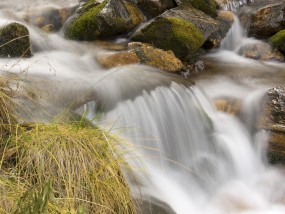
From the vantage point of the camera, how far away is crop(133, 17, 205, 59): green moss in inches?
284

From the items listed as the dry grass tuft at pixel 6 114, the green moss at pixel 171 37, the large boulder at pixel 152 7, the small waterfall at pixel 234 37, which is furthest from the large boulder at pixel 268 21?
the dry grass tuft at pixel 6 114

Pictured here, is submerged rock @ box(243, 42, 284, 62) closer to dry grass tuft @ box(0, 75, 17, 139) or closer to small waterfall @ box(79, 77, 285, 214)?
small waterfall @ box(79, 77, 285, 214)

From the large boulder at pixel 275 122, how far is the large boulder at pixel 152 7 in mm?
3934

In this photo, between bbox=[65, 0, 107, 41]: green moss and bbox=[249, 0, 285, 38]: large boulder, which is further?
bbox=[249, 0, 285, 38]: large boulder

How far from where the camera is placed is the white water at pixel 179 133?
4.27 metres

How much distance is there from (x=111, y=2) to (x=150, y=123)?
3608mm

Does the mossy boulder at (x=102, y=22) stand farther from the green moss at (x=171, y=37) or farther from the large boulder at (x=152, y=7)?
the large boulder at (x=152, y=7)

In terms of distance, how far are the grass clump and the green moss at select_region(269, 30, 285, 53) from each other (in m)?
6.66

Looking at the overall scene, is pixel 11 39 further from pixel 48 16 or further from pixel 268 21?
pixel 268 21

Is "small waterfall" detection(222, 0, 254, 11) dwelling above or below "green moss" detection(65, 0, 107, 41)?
above

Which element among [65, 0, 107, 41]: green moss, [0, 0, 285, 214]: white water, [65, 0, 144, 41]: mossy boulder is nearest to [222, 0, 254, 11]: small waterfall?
[65, 0, 144, 41]: mossy boulder

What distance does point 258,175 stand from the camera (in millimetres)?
5078

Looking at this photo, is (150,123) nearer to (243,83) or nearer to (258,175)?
(258,175)

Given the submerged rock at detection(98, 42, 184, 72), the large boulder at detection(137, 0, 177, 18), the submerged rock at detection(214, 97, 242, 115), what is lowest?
the submerged rock at detection(214, 97, 242, 115)
